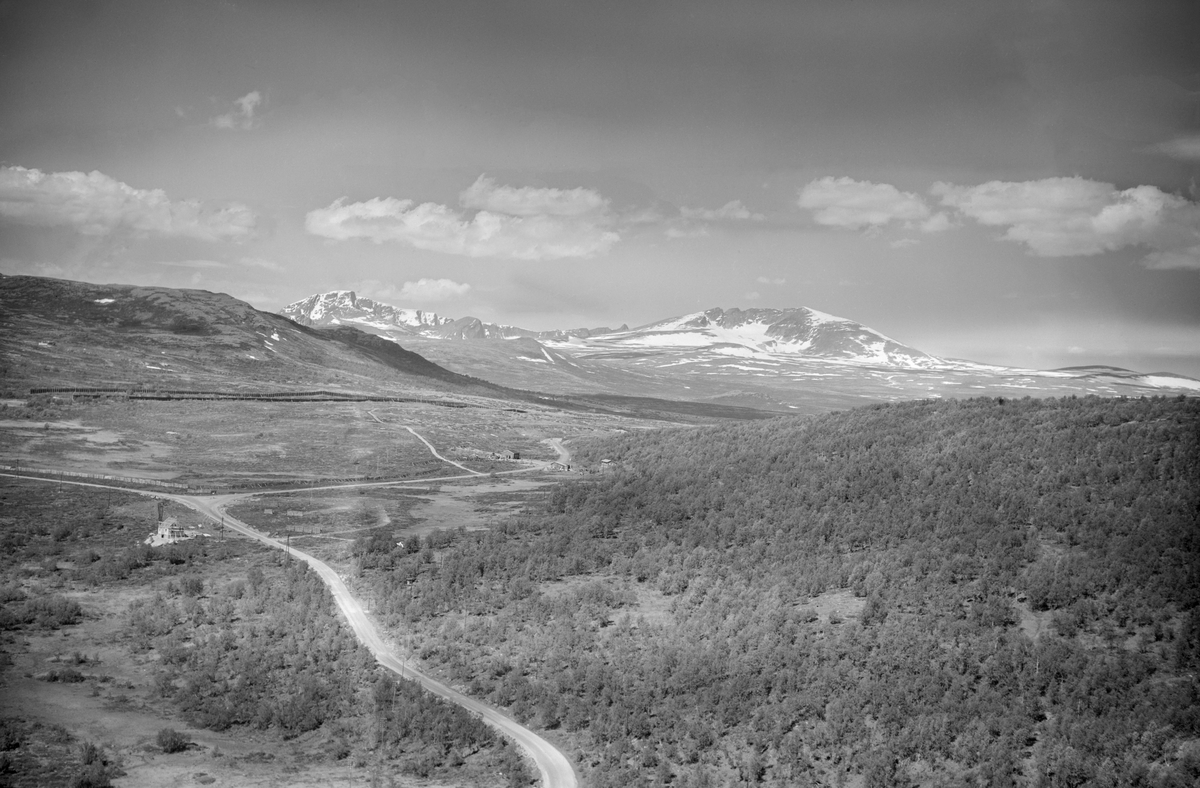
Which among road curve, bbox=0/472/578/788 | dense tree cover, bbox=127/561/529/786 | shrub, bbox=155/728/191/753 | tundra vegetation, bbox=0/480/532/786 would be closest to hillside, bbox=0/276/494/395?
tundra vegetation, bbox=0/480/532/786

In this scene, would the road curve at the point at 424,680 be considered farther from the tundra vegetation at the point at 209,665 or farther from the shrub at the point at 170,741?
the shrub at the point at 170,741

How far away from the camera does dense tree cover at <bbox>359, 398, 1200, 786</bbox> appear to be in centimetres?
2400

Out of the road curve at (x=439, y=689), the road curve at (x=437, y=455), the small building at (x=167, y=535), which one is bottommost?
the road curve at (x=439, y=689)

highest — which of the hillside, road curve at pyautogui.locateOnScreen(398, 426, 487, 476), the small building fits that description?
the hillside

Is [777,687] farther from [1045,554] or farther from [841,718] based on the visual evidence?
[1045,554]

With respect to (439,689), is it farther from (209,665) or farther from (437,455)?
(437,455)

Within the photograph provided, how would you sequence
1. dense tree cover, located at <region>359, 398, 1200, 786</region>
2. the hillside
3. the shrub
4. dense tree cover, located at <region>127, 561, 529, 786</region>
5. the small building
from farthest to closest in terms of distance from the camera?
the hillside
the small building
dense tree cover, located at <region>127, 561, 529, 786</region>
the shrub
dense tree cover, located at <region>359, 398, 1200, 786</region>

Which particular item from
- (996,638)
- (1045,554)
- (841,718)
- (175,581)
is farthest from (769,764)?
(175,581)

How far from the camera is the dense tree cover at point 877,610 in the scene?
24000mm

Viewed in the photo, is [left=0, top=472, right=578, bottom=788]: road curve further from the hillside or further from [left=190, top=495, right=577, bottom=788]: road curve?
the hillside

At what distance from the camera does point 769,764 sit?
24812 mm

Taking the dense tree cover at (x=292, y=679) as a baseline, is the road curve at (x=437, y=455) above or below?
above

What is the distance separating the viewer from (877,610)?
32188mm

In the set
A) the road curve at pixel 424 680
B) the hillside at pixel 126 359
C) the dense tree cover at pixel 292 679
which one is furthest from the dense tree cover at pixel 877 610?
the hillside at pixel 126 359
